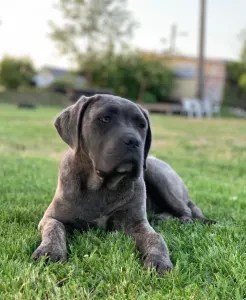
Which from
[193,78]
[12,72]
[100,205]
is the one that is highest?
[100,205]

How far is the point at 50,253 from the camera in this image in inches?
106

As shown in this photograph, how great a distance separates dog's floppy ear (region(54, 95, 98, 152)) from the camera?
10.7 feet

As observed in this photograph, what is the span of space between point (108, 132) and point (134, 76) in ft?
115

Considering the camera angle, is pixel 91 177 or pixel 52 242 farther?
pixel 91 177

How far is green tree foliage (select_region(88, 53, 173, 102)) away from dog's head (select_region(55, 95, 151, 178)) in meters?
33.5

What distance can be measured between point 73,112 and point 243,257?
5.45 ft

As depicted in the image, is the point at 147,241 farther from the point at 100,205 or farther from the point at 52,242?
the point at 52,242

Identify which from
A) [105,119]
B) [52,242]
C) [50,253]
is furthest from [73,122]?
[50,253]

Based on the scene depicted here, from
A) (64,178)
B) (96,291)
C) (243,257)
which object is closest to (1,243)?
(64,178)

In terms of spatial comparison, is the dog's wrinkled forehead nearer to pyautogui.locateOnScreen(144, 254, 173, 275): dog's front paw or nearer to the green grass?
the green grass

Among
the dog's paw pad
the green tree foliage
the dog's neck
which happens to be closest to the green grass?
the dog's paw pad

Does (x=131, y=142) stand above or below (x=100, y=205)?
above

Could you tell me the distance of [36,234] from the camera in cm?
314

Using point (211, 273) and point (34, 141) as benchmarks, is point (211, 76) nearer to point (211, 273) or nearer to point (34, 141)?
point (34, 141)
